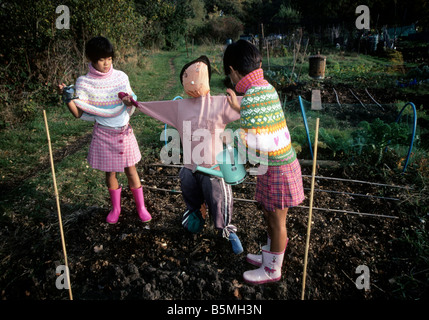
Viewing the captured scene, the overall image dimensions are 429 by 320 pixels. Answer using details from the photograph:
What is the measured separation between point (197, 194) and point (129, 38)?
A: 10.2m

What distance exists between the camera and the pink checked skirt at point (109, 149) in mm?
2359

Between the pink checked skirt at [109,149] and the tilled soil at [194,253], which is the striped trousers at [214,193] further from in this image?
the pink checked skirt at [109,149]

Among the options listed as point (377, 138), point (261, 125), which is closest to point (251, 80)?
point (261, 125)

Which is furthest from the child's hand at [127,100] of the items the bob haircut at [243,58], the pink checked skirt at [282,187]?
the pink checked skirt at [282,187]

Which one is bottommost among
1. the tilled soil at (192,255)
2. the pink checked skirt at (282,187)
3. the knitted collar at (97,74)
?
the tilled soil at (192,255)

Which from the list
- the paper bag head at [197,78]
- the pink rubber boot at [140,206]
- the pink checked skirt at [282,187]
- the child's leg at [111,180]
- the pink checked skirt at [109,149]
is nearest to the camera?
the pink checked skirt at [282,187]

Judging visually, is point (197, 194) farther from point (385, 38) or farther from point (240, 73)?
point (385, 38)

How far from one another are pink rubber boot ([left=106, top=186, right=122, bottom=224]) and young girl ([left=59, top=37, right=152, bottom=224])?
8cm

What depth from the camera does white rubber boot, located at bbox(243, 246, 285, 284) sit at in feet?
6.42

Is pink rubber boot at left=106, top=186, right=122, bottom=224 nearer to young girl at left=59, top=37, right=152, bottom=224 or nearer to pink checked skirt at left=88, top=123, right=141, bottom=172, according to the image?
young girl at left=59, top=37, right=152, bottom=224

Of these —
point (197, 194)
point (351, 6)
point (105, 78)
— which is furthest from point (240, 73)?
point (351, 6)

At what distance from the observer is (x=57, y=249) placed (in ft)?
7.54

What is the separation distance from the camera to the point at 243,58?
1664 millimetres

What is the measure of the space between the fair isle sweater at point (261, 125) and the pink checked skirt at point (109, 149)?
116cm
